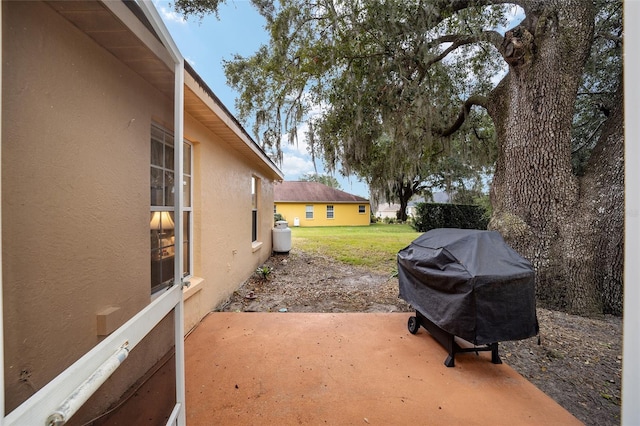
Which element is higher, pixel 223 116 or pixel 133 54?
pixel 223 116

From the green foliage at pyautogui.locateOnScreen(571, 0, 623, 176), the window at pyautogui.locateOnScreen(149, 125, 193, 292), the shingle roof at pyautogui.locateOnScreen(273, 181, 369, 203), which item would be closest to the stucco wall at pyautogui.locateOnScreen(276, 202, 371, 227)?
the shingle roof at pyautogui.locateOnScreen(273, 181, 369, 203)

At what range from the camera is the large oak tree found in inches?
150

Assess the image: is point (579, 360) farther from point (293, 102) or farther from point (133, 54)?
point (293, 102)

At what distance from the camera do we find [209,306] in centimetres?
375

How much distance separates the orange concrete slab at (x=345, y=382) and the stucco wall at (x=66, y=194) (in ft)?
3.28

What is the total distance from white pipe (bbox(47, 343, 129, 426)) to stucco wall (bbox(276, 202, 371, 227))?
67.6 ft

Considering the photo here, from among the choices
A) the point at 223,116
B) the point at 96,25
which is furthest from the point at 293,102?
the point at 96,25

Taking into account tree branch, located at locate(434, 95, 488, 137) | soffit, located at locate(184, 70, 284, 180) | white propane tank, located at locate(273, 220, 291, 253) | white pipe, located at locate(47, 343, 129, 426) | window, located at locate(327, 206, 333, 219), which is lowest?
white propane tank, located at locate(273, 220, 291, 253)

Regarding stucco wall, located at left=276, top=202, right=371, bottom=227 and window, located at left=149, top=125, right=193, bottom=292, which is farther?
stucco wall, located at left=276, top=202, right=371, bottom=227

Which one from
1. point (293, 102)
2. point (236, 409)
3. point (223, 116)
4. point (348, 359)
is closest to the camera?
point (236, 409)

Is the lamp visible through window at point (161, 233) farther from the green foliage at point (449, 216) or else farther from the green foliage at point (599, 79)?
the green foliage at point (449, 216)

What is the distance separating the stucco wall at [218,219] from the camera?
11.3ft

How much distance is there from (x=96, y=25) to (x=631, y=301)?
266 centimetres

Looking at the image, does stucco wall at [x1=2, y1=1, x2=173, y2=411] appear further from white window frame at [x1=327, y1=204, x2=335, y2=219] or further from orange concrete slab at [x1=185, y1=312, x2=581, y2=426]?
white window frame at [x1=327, y1=204, x2=335, y2=219]
